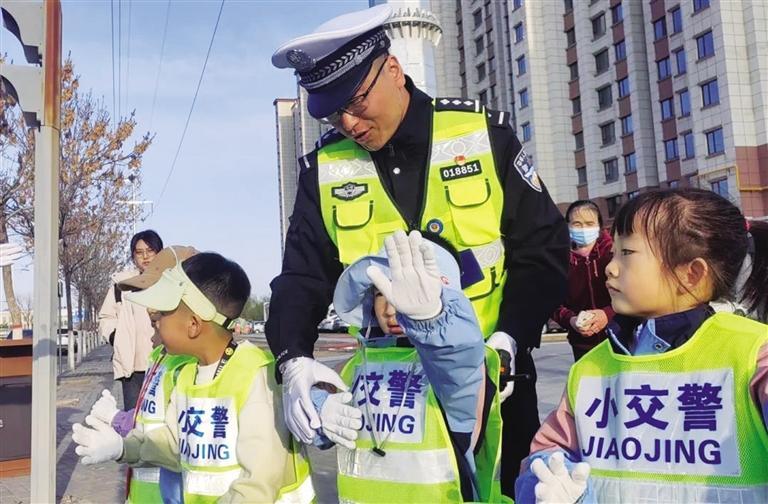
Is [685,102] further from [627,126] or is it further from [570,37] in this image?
[570,37]

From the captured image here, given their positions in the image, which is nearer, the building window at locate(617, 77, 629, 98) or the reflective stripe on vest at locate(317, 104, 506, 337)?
the reflective stripe on vest at locate(317, 104, 506, 337)

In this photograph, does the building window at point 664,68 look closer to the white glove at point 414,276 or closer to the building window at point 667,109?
the building window at point 667,109

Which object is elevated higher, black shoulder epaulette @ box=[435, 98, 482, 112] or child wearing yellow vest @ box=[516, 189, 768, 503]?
black shoulder epaulette @ box=[435, 98, 482, 112]

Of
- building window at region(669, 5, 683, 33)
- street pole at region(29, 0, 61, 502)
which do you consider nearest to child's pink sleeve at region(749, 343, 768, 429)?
street pole at region(29, 0, 61, 502)

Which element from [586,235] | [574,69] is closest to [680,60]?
[574,69]

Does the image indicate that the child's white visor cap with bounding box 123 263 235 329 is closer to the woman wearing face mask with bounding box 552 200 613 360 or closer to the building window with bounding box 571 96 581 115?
the woman wearing face mask with bounding box 552 200 613 360

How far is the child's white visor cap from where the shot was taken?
2.68 m

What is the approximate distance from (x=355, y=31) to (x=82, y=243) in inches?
928

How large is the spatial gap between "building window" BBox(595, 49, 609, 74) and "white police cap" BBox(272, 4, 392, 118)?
34.7m

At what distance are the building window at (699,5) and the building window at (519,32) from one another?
10.7 meters

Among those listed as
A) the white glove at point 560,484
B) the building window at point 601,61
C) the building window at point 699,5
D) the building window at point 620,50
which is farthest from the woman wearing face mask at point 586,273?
the building window at point 601,61

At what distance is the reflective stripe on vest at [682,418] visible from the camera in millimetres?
1617

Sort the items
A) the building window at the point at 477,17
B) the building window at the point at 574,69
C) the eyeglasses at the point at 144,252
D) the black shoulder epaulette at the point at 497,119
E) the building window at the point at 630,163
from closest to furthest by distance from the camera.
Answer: the black shoulder epaulette at the point at 497,119
the eyeglasses at the point at 144,252
the building window at the point at 630,163
the building window at the point at 574,69
the building window at the point at 477,17

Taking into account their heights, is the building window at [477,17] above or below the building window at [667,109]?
above
